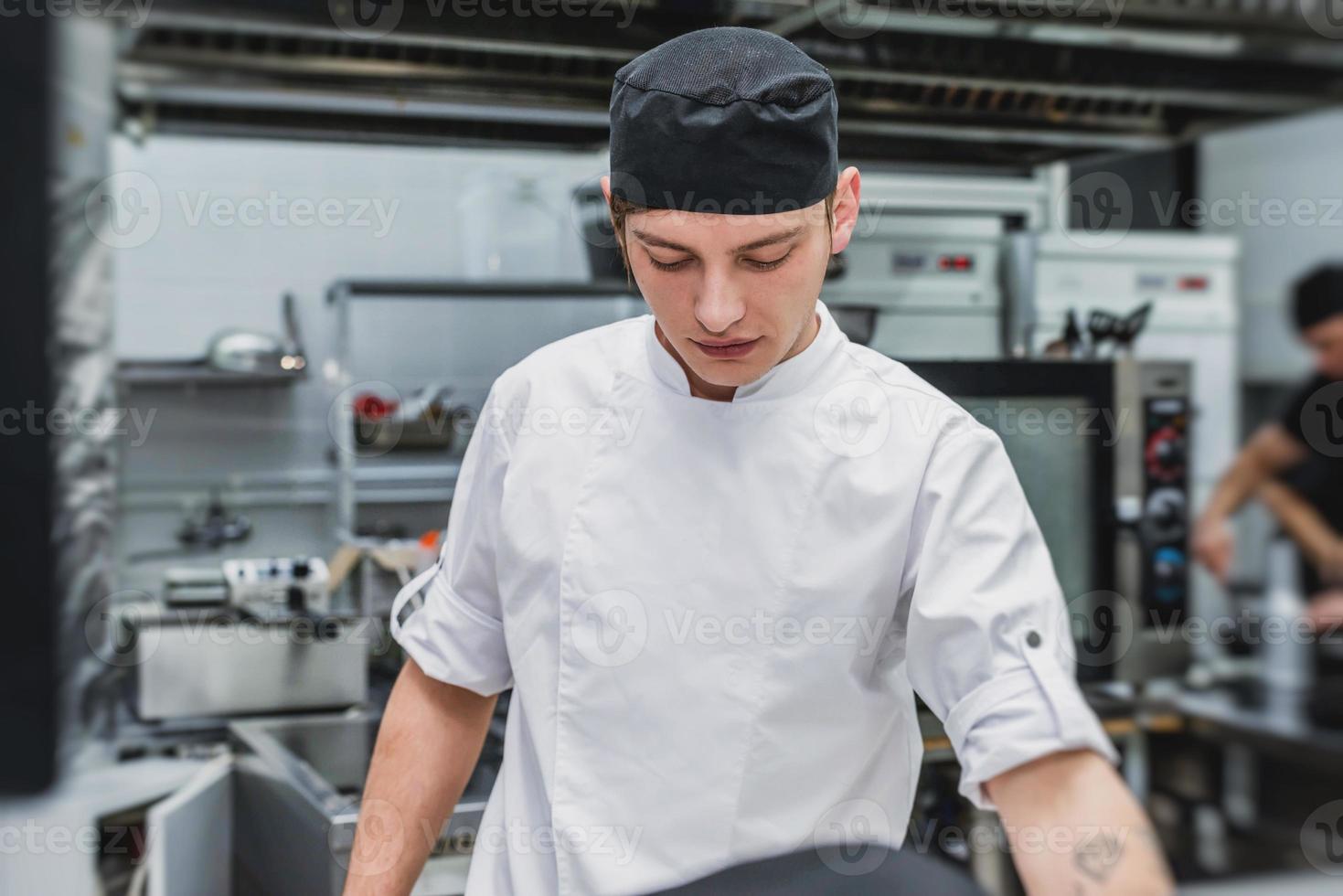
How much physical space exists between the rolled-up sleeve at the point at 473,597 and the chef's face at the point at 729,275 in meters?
0.21

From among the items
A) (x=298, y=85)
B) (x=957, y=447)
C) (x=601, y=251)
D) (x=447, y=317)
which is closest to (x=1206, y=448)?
(x=957, y=447)

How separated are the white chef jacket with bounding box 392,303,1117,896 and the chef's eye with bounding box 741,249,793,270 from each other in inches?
5.2

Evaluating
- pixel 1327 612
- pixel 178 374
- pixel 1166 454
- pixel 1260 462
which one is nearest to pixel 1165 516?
pixel 1166 454

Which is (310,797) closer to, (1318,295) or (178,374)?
(1318,295)

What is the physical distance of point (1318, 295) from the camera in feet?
1.57

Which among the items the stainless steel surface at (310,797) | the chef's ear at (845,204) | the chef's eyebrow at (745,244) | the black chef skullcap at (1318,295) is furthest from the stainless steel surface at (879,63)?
the black chef skullcap at (1318,295)

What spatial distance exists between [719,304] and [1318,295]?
34 centimetres

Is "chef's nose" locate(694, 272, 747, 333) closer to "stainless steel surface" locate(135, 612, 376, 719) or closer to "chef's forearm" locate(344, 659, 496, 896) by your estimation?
"chef's forearm" locate(344, 659, 496, 896)

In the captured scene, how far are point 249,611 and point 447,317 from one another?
1.16m

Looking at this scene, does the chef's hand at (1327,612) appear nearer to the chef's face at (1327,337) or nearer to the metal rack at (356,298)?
the chef's face at (1327,337)

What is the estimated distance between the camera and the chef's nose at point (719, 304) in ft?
2.40

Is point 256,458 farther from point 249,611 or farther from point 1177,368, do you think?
point 1177,368

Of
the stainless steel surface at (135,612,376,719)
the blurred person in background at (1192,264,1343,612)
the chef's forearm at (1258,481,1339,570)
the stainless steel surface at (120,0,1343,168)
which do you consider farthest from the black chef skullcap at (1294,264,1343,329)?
the stainless steel surface at (135,612,376,719)

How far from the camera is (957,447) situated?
2.58 ft
